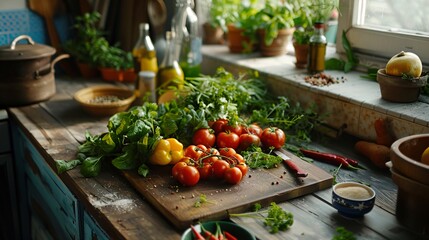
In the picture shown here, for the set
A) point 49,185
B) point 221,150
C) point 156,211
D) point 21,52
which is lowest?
point 49,185

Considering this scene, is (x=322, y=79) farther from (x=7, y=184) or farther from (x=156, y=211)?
(x=7, y=184)

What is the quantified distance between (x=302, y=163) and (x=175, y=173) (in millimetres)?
422

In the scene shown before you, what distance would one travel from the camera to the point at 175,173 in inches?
58.1

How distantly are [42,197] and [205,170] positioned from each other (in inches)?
32.9

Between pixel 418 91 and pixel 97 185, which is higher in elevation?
pixel 418 91

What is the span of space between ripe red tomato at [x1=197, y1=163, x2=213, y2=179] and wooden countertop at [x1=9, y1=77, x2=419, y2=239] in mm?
181

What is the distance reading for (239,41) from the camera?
246 centimetres

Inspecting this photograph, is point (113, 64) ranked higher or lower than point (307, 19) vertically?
lower

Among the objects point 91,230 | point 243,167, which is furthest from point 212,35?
point 91,230

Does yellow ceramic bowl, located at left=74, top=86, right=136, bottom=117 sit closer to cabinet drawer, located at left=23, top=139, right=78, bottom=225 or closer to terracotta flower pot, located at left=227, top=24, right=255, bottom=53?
cabinet drawer, located at left=23, top=139, right=78, bottom=225

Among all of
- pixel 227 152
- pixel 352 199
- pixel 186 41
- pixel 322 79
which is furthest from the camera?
pixel 186 41

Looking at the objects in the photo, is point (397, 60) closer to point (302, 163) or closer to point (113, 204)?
point (302, 163)

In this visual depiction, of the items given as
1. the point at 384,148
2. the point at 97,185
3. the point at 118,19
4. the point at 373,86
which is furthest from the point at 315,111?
the point at 118,19

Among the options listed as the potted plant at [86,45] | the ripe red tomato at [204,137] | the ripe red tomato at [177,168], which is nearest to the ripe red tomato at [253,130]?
the ripe red tomato at [204,137]
